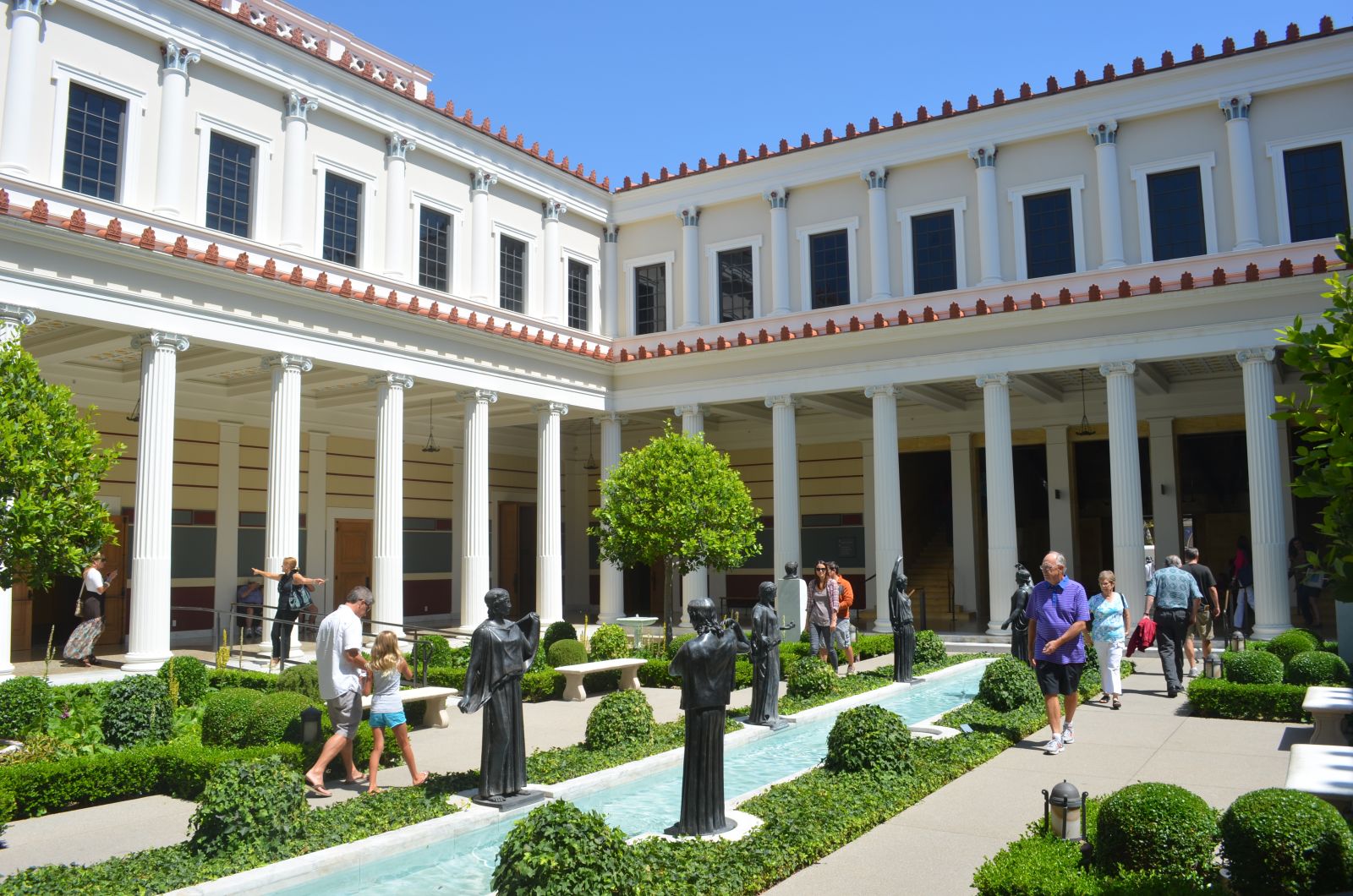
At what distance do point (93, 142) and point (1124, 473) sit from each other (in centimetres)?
1937

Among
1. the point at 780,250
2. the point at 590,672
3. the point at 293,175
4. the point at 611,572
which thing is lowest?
the point at 590,672

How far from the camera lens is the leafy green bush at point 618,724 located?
9883 mm

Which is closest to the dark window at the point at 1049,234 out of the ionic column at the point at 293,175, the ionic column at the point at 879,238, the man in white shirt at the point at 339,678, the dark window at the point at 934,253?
the dark window at the point at 934,253

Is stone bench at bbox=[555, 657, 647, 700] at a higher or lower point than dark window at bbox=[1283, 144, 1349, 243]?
lower

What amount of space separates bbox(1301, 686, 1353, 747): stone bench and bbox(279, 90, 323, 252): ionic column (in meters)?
17.9

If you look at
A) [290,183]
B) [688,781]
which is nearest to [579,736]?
[688,781]

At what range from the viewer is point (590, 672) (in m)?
15.0

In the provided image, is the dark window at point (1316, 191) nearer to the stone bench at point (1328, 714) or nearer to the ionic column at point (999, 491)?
the ionic column at point (999, 491)

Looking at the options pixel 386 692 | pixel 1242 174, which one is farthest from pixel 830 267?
pixel 386 692

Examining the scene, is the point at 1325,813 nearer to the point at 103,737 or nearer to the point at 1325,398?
the point at 1325,398

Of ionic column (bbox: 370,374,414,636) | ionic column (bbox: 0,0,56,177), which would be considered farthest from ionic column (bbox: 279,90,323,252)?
ionic column (bbox: 0,0,56,177)

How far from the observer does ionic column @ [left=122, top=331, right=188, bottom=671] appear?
15.1 metres

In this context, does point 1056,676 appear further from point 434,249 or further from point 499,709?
point 434,249

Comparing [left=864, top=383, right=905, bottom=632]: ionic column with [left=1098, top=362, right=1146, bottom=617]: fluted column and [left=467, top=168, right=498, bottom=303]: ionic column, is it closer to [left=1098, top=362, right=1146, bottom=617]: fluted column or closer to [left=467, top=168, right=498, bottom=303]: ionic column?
[left=1098, top=362, right=1146, bottom=617]: fluted column
